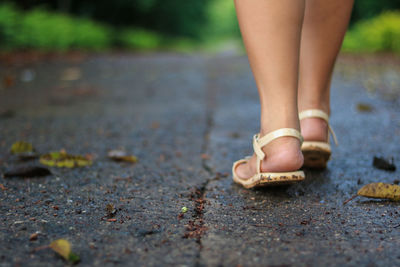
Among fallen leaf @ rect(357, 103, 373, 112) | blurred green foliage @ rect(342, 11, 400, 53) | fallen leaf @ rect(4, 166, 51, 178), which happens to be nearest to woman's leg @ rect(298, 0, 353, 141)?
fallen leaf @ rect(4, 166, 51, 178)

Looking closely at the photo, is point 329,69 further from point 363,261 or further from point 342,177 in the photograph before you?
point 363,261

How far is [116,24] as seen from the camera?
54.0 ft

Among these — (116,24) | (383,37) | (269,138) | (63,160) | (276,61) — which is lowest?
(63,160)

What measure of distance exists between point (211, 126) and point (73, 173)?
115cm

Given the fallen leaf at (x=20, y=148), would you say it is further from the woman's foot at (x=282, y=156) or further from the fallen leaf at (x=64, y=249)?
the woman's foot at (x=282, y=156)

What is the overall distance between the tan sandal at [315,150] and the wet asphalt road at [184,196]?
1.9 inches

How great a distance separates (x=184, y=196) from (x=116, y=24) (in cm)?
1640

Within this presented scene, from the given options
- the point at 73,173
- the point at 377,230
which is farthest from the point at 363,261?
the point at 73,173

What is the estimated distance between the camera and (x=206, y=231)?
3.34 feet

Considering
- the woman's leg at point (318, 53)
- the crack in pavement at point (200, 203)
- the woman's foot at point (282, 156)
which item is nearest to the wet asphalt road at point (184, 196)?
the crack in pavement at point (200, 203)

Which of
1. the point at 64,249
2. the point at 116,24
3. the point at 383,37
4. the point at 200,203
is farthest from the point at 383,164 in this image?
the point at 116,24

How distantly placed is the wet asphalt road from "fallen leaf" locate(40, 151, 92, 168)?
0.07 metres

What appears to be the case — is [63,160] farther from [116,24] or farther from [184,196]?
[116,24]

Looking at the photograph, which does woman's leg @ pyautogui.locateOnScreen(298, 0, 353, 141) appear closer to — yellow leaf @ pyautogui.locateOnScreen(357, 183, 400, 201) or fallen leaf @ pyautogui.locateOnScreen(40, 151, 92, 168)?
yellow leaf @ pyautogui.locateOnScreen(357, 183, 400, 201)
